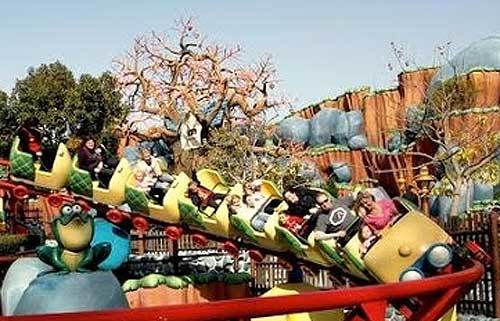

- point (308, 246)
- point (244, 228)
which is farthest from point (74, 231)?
point (244, 228)

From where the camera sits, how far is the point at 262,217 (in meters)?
8.27

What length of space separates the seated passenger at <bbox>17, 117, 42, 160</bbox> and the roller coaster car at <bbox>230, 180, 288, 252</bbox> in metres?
2.68

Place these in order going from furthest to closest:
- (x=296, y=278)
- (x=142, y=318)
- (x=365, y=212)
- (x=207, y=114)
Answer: (x=207, y=114), (x=296, y=278), (x=365, y=212), (x=142, y=318)

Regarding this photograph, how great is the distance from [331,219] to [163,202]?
9.61 feet

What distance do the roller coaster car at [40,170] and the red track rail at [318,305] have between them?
7143 mm

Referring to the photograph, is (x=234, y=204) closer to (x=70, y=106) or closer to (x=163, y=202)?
(x=163, y=202)

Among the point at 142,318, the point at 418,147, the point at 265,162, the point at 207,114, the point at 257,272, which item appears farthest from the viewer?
the point at 418,147

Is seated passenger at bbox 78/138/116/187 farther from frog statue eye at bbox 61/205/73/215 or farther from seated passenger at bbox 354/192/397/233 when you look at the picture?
frog statue eye at bbox 61/205/73/215

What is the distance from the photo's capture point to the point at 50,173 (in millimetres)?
9508

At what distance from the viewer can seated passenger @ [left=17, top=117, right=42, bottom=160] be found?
31.1ft

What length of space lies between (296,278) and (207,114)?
13422mm

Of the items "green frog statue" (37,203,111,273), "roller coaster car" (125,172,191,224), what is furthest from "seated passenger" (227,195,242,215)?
"green frog statue" (37,203,111,273)

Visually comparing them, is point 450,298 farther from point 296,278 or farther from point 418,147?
point 418,147

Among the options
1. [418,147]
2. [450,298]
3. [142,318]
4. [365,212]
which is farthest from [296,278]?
[418,147]
